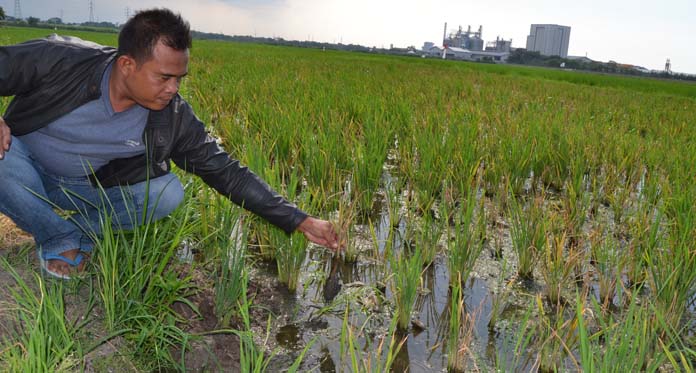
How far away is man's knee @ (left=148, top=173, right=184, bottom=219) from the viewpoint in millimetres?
2055

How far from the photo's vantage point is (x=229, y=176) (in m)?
1.97

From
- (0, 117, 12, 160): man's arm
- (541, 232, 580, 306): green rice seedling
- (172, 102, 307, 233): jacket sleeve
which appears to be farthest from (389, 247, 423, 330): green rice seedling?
(0, 117, 12, 160): man's arm

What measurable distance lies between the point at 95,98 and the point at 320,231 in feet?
3.05

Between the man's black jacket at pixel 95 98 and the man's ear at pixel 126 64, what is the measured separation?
0.17 metres

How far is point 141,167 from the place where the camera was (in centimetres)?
207

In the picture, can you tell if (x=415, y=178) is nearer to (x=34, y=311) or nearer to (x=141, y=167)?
(x=141, y=167)

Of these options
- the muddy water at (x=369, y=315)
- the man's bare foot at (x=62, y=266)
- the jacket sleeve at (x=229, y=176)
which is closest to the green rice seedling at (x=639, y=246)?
the muddy water at (x=369, y=315)

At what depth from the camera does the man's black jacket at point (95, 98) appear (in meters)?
1.86

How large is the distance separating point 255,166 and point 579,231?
1.68 m

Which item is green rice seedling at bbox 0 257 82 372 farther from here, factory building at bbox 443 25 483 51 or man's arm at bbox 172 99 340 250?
factory building at bbox 443 25 483 51

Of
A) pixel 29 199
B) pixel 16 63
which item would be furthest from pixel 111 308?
pixel 16 63

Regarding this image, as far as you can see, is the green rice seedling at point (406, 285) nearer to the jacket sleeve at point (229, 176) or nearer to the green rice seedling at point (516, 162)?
the jacket sleeve at point (229, 176)

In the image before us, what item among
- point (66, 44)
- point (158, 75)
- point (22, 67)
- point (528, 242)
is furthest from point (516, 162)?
point (22, 67)

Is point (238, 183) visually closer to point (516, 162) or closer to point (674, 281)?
point (674, 281)
